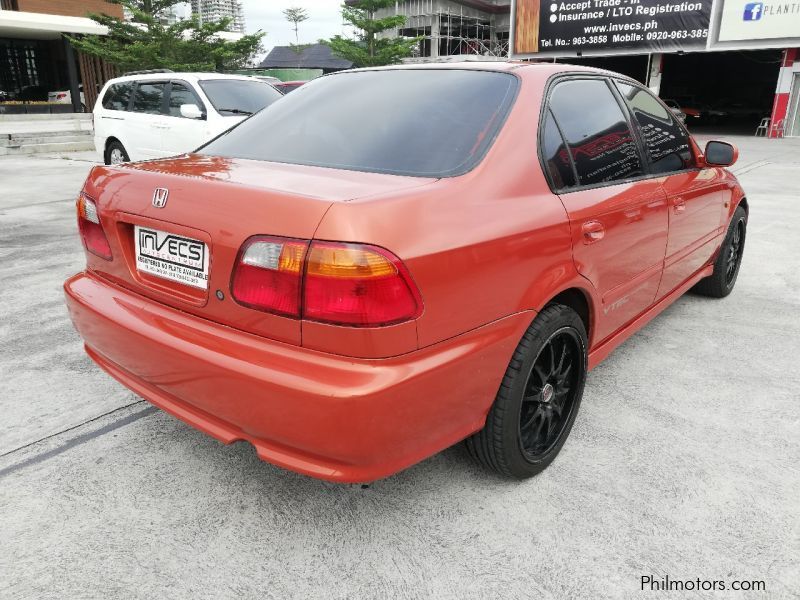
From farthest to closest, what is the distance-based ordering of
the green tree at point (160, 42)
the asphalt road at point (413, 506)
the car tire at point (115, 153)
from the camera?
the green tree at point (160, 42)
the car tire at point (115, 153)
the asphalt road at point (413, 506)

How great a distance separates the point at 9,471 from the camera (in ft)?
7.83

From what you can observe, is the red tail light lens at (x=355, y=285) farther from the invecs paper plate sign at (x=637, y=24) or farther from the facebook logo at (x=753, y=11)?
the facebook logo at (x=753, y=11)

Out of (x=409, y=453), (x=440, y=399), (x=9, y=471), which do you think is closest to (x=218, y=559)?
(x=409, y=453)

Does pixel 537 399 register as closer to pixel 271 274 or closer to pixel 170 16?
pixel 271 274

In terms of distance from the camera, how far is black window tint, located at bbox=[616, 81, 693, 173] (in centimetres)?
312

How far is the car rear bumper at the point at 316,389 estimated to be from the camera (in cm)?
168

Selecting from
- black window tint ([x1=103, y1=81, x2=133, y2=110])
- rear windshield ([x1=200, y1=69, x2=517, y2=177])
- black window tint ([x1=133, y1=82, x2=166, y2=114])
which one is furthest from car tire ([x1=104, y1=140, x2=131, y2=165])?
rear windshield ([x1=200, y1=69, x2=517, y2=177])

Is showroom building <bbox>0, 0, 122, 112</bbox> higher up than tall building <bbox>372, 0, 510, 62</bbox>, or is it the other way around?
tall building <bbox>372, 0, 510, 62</bbox>

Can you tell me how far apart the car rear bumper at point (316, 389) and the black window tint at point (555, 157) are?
58 cm

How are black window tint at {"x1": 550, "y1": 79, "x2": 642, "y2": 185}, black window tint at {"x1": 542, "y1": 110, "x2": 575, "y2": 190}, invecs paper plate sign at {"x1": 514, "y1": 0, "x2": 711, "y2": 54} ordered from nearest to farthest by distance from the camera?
black window tint at {"x1": 542, "y1": 110, "x2": 575, "y2": 190} < black window tint at {"x1": 550, "y1": 79, "x2": 642, "y2": 185} < invecs paper plate sign at {"x1": 514, "y1": 0, "x2": 711, "y2": 54}

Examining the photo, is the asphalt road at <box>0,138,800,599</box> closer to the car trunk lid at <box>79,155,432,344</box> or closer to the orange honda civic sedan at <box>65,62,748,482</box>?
the orange honda civic sedan at <box>65,62,748,482</box>

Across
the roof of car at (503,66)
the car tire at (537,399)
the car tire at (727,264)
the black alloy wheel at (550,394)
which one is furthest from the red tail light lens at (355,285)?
the car tire at (727,264)

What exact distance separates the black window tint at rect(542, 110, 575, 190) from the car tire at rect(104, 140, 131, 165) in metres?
8.87

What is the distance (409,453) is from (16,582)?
124 centimetres
